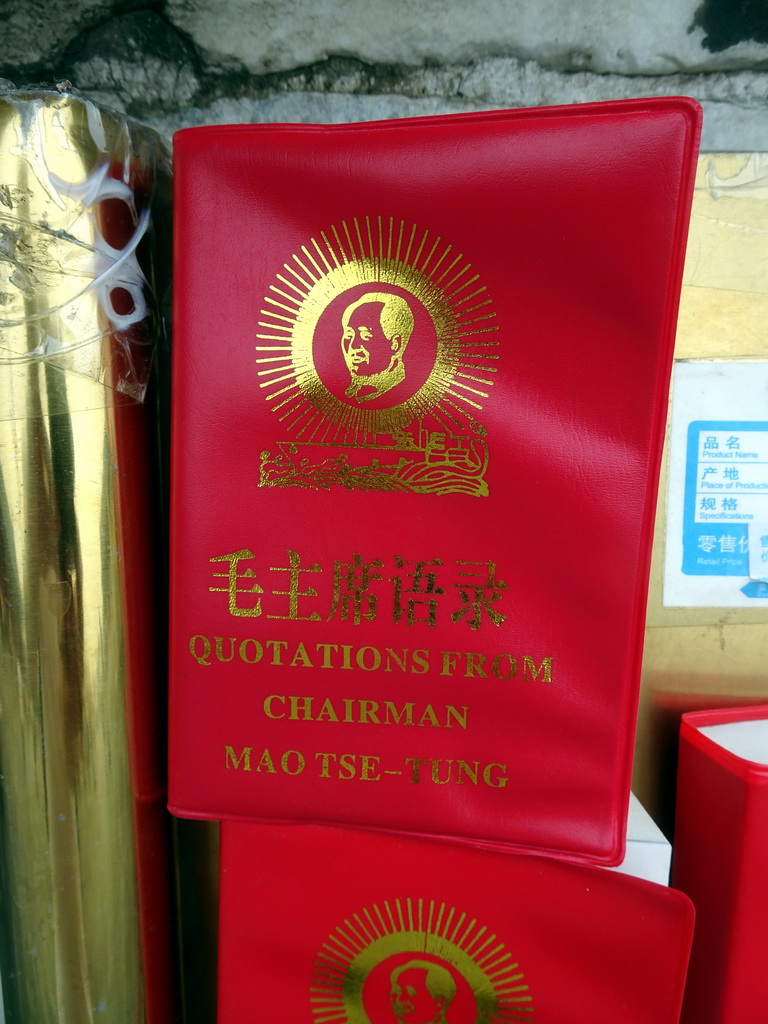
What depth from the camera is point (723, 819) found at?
2.30 feet

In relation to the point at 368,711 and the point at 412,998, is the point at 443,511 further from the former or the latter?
the point at 412,998

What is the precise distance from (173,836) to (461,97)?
41.4 inches

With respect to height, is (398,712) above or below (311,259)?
below

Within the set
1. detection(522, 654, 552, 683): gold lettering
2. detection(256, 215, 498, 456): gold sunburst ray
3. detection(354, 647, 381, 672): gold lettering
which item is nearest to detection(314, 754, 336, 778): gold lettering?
detection(354, 647, 381, 672): gold lettering

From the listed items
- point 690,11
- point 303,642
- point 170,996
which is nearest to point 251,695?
point 303,642

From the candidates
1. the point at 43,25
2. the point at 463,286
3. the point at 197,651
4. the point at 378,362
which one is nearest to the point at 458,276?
the point at 463,286

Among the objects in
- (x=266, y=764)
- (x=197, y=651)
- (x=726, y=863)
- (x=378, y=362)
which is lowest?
(x=726, y=863)

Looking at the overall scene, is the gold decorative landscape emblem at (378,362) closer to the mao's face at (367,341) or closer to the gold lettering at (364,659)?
the mao's face at (367,341)

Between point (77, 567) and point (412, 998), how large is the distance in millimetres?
617

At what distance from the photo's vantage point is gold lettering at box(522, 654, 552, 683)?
2.01 ft

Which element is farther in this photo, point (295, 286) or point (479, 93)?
point (479, 93)

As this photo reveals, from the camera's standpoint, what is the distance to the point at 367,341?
0.60m

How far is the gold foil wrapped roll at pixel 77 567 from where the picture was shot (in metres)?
0.63

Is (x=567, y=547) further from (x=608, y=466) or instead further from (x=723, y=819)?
(x=723, y=819)
